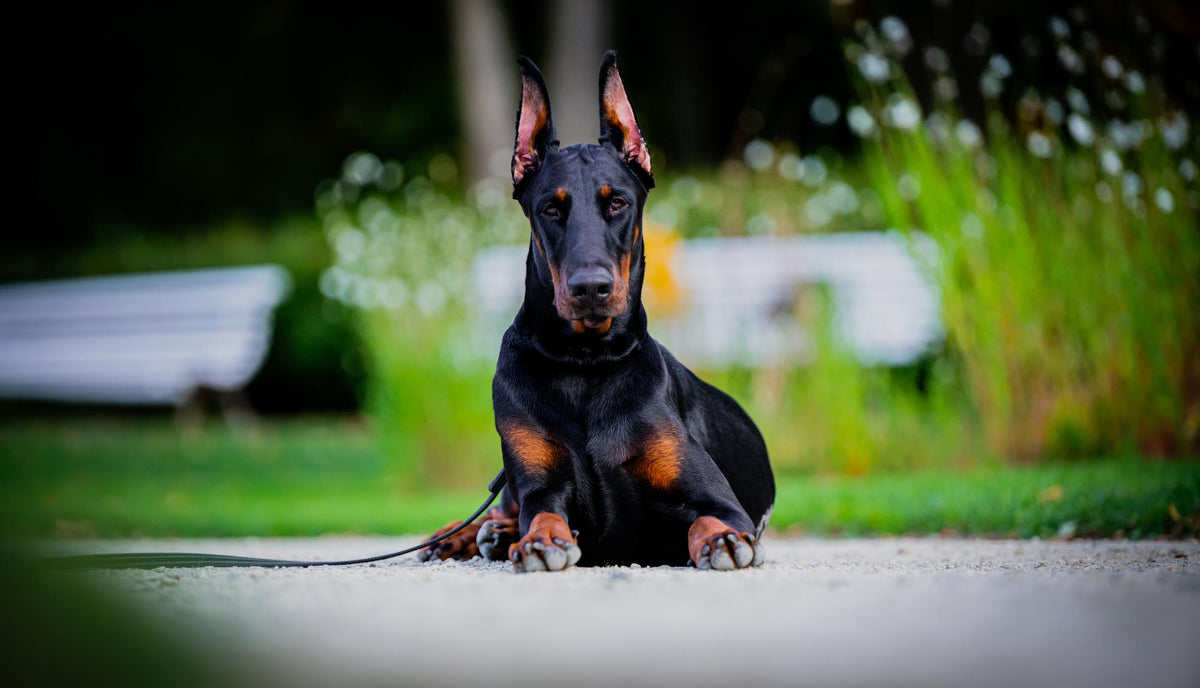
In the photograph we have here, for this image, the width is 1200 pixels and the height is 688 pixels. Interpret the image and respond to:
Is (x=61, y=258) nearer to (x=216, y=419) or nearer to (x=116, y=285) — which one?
(x=116, y=285)

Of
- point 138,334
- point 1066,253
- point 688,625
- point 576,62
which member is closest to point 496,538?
point 688,625

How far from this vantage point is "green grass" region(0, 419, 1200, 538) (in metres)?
6.16

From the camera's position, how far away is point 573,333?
4004mm

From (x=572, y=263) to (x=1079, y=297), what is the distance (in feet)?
17.5

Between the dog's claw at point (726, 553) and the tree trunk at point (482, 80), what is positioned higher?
the tree trunk at point (482, 80)

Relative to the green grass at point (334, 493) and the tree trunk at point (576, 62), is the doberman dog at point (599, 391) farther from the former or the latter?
the tree trunk at point (576, 62)

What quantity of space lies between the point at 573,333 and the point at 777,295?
6.66 meters

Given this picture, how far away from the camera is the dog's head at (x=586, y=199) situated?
12.4 ft

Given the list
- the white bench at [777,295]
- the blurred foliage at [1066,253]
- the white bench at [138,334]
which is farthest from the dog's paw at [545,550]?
the white bench at [138,334]

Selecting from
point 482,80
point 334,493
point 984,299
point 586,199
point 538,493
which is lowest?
point 334,493

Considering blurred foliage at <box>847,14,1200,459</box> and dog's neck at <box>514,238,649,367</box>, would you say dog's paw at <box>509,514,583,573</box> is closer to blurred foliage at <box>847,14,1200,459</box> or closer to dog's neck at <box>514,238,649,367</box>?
dog's neck at <box>514,238,649,367</box>

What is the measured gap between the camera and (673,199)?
12.9m

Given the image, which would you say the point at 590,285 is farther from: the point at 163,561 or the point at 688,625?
the point at 163,561

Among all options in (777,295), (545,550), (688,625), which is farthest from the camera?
(777,295)
